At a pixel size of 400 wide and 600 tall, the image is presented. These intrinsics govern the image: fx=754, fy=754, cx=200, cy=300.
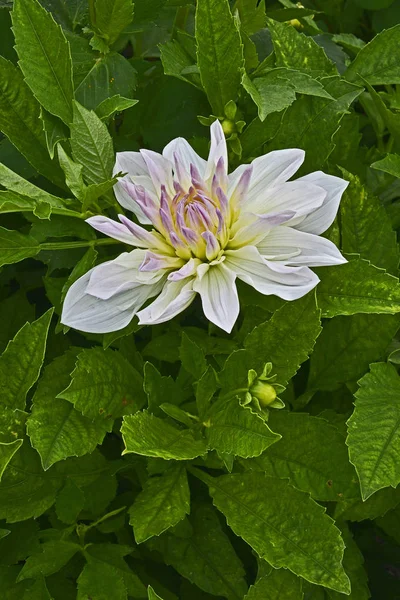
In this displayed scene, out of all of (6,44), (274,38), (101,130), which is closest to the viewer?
(101,130)

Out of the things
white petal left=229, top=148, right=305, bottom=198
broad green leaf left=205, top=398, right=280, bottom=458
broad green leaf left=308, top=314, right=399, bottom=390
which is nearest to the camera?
broad green leaf left=205, top=398, right=280, bottom=458

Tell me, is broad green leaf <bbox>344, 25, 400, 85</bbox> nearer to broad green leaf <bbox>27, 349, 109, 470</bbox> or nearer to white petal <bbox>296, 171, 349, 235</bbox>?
white petal <bbox>296, 171, 349, 235</bbox>

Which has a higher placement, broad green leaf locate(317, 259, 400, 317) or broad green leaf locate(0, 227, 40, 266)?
broad green leaf locate(0, 227, 40, 266)

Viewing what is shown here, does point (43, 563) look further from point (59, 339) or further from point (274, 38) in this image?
point (274, 38)

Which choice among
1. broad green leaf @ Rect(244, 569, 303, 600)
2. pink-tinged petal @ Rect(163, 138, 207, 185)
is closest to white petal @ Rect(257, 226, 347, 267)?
pink-tinged petal @ Rect(163, 138, 207, 185)

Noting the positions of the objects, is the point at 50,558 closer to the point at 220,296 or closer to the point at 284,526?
the point at 284,526

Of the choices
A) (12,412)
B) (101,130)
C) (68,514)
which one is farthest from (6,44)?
(68,514)

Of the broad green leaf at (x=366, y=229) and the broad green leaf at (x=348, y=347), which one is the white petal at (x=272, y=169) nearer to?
the broad green leaf at (x=366, y=229)
